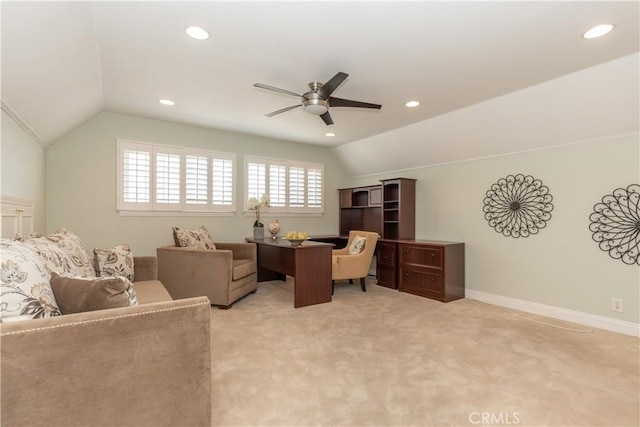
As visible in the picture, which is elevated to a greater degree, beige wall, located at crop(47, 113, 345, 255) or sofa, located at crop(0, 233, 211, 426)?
beige wall, located at crop(47, 113, 345, 255)

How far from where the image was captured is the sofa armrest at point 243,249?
455 centimetres

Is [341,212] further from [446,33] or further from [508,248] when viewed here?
[446,33]

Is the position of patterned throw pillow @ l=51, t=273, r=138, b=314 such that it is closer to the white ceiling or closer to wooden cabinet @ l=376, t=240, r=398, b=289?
the white ceiling

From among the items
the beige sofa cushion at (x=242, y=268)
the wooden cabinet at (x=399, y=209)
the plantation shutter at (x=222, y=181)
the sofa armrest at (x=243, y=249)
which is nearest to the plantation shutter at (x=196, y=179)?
the plantation shutter at (x=222, y=181)

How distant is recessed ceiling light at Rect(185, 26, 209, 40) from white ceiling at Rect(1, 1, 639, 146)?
2.1 inches

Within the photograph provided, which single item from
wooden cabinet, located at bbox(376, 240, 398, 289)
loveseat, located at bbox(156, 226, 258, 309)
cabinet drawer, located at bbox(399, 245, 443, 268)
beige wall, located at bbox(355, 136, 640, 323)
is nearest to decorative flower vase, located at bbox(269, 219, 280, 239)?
loveseat, located at bbox(156, 226, 258, 309)

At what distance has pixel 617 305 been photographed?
312 cm

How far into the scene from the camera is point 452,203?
185 inches

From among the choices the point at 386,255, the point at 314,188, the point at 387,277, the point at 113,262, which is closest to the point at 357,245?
the point at 386,255

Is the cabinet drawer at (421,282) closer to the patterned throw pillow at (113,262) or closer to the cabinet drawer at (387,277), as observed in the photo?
the cabinet drawer at (387,277)

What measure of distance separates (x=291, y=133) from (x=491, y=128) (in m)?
2.87

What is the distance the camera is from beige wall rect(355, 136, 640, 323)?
10.3 feet

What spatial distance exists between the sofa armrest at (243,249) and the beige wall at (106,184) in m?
0.45

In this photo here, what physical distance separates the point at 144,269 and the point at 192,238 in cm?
97
